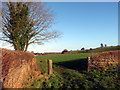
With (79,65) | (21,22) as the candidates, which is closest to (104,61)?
(79,65)

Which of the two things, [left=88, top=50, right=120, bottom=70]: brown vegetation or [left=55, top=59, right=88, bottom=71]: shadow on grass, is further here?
[left=55, top=59, right=88, bottom=71]: shadow on grass

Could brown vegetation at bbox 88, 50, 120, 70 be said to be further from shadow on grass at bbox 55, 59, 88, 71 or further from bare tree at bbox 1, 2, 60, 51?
bare tree at bbox 1, 2, 60, 51

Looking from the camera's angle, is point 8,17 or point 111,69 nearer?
point 111,69

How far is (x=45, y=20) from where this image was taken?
20.0 m

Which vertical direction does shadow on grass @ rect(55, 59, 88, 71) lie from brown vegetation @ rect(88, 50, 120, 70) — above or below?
below

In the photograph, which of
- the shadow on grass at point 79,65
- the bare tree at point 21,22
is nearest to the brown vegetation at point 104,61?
the shadow on grass at point 79,65

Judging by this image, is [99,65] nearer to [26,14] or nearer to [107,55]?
[107,55]

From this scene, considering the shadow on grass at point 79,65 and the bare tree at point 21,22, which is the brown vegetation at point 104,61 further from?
the bare tree at point 21,22

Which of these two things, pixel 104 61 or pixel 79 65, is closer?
pixel 104 61

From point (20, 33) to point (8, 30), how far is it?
73.3 inches

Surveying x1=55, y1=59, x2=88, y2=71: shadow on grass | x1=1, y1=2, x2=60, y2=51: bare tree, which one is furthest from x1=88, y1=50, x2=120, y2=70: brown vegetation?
x1=1, y1=2, x2=60, y2=51: bare tree

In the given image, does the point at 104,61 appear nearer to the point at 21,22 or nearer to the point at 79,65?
the point at 79,65

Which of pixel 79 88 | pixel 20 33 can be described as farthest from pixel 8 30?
pixel 79 88

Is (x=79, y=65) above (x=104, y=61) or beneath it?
beneath
